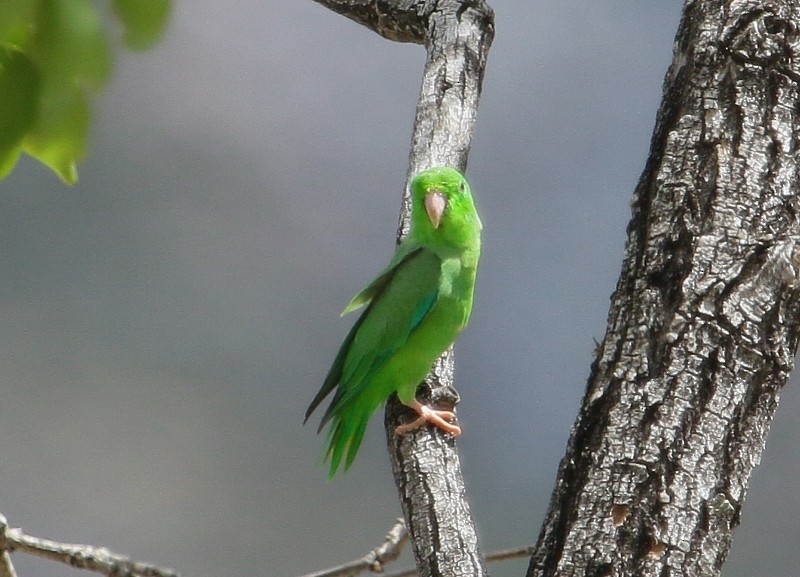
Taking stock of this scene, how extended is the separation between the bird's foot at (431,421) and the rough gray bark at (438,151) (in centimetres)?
2

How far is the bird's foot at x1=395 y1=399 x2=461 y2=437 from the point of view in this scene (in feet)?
7.05

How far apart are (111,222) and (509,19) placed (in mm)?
2254

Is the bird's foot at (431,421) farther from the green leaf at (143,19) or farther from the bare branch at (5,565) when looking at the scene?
the green leaf at (143,19)

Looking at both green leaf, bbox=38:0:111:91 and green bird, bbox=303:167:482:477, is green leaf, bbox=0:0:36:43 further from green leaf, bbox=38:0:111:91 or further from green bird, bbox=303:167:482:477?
green bird, bbox=303:167:482:477

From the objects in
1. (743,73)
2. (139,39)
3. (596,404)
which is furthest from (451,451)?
(139,39)

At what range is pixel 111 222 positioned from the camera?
15.1 feet

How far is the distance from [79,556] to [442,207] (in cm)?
127

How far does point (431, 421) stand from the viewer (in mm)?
2176

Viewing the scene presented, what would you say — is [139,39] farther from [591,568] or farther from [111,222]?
[111,222]

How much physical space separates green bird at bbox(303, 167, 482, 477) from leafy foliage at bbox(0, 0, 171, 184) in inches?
72.3

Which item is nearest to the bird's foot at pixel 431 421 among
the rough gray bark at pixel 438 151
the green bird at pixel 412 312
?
the rough gray bark at pixel 438 151

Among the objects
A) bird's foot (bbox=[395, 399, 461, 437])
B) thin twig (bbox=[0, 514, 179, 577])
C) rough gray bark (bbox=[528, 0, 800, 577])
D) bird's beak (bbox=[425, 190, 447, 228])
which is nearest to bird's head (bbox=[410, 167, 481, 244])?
bird's beak (bbox=[425, 190, 447, 228])

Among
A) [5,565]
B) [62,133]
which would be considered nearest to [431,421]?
[5,565]

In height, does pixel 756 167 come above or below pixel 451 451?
above
